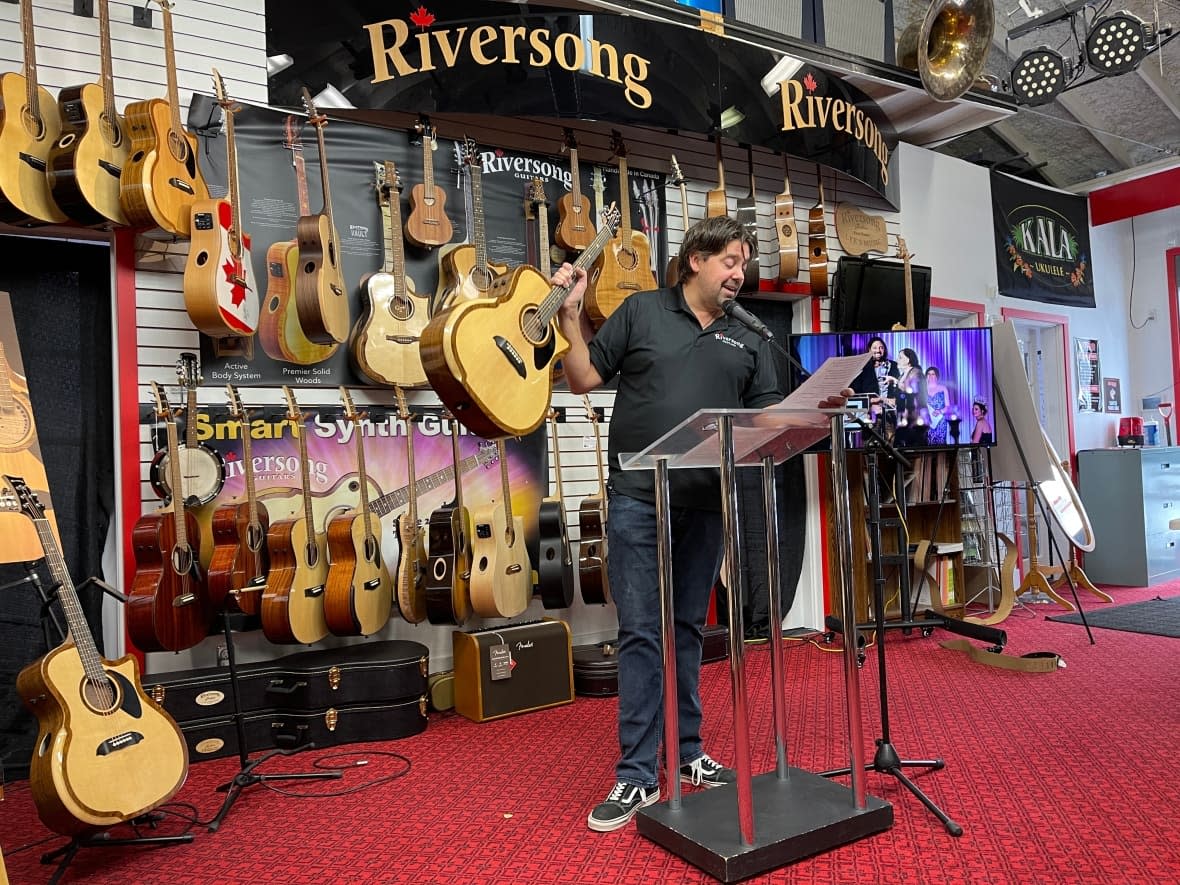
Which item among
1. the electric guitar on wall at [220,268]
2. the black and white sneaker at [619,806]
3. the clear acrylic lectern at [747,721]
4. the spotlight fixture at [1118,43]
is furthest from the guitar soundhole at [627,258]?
the spotlight fixture at [1118,43]

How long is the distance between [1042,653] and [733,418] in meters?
3.08

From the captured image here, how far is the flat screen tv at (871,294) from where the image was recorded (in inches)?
218

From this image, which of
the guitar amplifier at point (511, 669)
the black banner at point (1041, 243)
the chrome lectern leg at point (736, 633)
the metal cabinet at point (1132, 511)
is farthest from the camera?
the black banner at point (1041, 243)

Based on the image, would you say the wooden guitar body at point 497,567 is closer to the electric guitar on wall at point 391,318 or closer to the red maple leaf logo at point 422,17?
the electric guitar on wall at point 391,318

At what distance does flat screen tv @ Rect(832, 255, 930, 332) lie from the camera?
5.54 meters

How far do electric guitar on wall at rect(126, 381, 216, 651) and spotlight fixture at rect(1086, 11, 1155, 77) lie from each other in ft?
17.9

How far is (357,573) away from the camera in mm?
3549

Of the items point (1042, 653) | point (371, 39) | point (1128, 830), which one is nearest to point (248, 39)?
point (371, 39)

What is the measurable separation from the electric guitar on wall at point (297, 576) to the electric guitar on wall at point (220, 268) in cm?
42

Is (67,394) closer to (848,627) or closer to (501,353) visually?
(501,353)

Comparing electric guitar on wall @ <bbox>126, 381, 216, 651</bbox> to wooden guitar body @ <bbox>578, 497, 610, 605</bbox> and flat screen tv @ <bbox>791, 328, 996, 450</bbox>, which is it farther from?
flat screen tv @ <bbox>791, 328, 996, 450</bbox>

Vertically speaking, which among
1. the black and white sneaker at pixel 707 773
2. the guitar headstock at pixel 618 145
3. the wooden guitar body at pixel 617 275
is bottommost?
the black and white sneaker at pixel 707 773

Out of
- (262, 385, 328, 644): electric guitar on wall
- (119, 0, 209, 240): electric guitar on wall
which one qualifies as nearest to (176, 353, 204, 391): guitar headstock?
(262, 385, 328, 644): electric guitar on wall

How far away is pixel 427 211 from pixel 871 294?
10.0 ft
